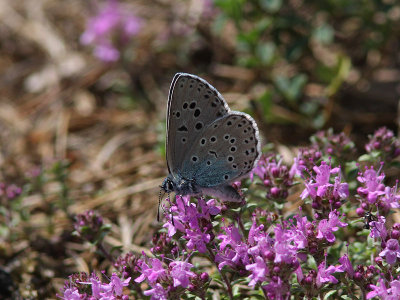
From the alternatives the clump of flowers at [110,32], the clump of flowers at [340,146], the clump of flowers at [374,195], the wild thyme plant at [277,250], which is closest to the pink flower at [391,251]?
the wild thyme plant at [277,250]

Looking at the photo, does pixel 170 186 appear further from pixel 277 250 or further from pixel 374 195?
pixel 374 195

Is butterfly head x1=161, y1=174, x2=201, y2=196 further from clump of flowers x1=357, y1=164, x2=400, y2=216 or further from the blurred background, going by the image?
the blurred background

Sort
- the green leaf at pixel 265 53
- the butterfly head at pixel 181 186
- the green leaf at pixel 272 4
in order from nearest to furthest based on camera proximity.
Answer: the butterfly head at pixel 181 186 < the green leaf at pixel 272 4 < the green leaf at pixel 265 53

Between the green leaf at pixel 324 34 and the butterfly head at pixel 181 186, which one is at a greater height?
the green leaf at pixel 324 34

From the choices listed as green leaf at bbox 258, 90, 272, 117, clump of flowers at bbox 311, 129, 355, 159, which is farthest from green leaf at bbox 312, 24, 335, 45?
clump of flowers at bbox 311, 129, 355, 159

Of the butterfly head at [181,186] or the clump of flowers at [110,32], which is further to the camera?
the clump of flowers at [110,32]

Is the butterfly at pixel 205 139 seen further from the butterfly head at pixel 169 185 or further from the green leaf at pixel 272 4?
the green leaf at pixel 272 4

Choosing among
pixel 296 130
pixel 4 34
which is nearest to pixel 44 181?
pixel 296 130
